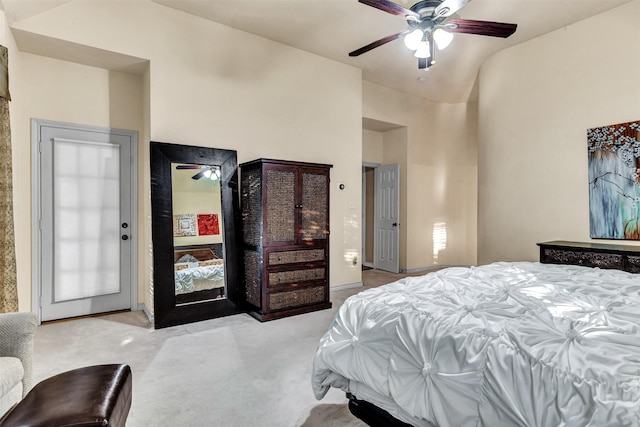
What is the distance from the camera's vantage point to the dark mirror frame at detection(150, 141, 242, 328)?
3.47 m

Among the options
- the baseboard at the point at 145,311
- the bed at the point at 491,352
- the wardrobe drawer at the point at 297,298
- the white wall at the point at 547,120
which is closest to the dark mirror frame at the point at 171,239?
the baseboard at the point at 145,311

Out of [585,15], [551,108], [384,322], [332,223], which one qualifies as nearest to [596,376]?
[384,322]

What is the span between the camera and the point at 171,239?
3.57 meters

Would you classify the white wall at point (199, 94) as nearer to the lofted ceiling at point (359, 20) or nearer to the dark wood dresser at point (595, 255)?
the lofted ceiling at point (359, 20)

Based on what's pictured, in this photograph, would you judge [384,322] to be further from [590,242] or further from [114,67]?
[114,67]

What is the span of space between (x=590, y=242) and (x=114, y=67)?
593 centimetres

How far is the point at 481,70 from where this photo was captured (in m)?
5.24

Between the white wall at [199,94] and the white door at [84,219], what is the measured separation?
0.47ft

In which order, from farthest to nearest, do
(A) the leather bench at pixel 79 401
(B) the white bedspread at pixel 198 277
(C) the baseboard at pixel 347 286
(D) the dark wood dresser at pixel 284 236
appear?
(C) the baseboard at pixel 347 286 → (D) the dark wood dresser at pixel 284 236 → (B) the white bedspread at pixel 198 277 → (A) the leather bench at pixel 79 401

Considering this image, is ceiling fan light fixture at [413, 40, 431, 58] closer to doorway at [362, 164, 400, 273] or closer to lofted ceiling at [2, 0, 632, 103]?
lofted ceiling at [2, 0, 632, 103]

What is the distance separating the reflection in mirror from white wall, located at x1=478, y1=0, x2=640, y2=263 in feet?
13.1

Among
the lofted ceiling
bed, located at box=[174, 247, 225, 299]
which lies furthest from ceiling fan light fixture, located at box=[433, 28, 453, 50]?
bed, located at box=[174, 247, 225, 299]

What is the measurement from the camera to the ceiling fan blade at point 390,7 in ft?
7.70

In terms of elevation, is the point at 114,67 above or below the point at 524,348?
above
